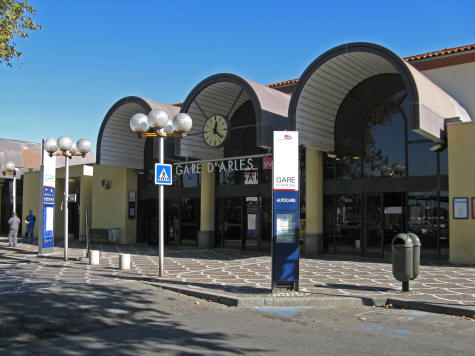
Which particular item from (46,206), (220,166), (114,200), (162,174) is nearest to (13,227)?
(46,206)

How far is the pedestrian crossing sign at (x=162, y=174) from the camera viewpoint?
1127 cm

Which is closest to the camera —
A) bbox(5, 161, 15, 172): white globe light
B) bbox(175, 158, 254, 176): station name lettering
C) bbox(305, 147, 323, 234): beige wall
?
bbox(305, 147, 323, 234): beige wall

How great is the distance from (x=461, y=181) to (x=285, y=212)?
7382 mm

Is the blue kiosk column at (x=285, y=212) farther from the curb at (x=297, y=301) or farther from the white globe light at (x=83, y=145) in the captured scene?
the white globe light at (x=83, y=145)

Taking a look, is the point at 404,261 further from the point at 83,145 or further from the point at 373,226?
the point at 83,145

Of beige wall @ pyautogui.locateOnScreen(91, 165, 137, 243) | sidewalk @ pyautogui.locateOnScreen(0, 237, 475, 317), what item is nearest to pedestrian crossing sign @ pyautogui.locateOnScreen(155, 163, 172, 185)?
sidewalk @ pyautogui.locateOnScreen(0, 237, 475, 317)

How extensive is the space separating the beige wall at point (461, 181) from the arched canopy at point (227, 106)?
5539 mm

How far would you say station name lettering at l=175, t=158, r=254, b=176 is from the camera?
57.8 feet

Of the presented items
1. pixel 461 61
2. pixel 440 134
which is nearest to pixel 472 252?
pixel 440 134

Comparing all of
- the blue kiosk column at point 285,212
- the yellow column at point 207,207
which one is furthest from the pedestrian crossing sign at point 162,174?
the yellow column at point 207,207

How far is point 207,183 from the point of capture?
20125 millimetres

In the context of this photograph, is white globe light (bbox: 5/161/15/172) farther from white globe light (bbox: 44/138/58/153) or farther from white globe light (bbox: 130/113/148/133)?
white globe light (bbox: 130/113/148/133)

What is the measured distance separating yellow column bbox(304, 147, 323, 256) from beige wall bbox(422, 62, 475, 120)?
16.7 ft

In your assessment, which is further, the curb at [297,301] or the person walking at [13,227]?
the person walking at [13,227]
